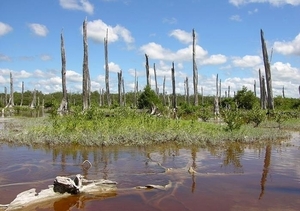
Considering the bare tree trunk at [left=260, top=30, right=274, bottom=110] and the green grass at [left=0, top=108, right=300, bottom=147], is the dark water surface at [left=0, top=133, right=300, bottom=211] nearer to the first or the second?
the green grass at [left=0, top=108, right=300, bottom=147]

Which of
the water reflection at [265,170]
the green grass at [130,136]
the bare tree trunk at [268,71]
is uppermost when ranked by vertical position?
the bare tree trunk at [268,71]

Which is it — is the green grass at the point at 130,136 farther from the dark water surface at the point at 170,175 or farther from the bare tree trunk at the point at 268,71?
the bare tree trunk at the point at 268,71

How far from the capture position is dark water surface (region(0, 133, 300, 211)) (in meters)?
6.19

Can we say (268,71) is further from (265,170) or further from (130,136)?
(265,170)

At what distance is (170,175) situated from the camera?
824cm

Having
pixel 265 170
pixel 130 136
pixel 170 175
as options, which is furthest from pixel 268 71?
pixel 170 175

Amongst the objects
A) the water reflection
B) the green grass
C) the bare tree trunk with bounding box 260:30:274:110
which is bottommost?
the water reflection

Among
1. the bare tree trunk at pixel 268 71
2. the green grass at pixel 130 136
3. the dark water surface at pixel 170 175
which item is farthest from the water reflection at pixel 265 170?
the bare tree trunk at pixel 268 71

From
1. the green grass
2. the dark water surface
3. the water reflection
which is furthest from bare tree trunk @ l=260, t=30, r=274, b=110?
the water reflection

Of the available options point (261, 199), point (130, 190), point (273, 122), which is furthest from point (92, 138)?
point (273, 122)

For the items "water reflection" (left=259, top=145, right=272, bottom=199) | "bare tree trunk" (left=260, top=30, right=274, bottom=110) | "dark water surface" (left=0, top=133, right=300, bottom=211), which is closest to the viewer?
"dark water surface" (left=0, top=133, right=300, bottom=211)

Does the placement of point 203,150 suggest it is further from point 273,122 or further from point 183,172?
point 273,122

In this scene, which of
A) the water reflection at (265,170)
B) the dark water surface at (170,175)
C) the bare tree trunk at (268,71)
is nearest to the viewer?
the dark water surface at (170,175)

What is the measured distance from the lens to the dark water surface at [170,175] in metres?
6.19
